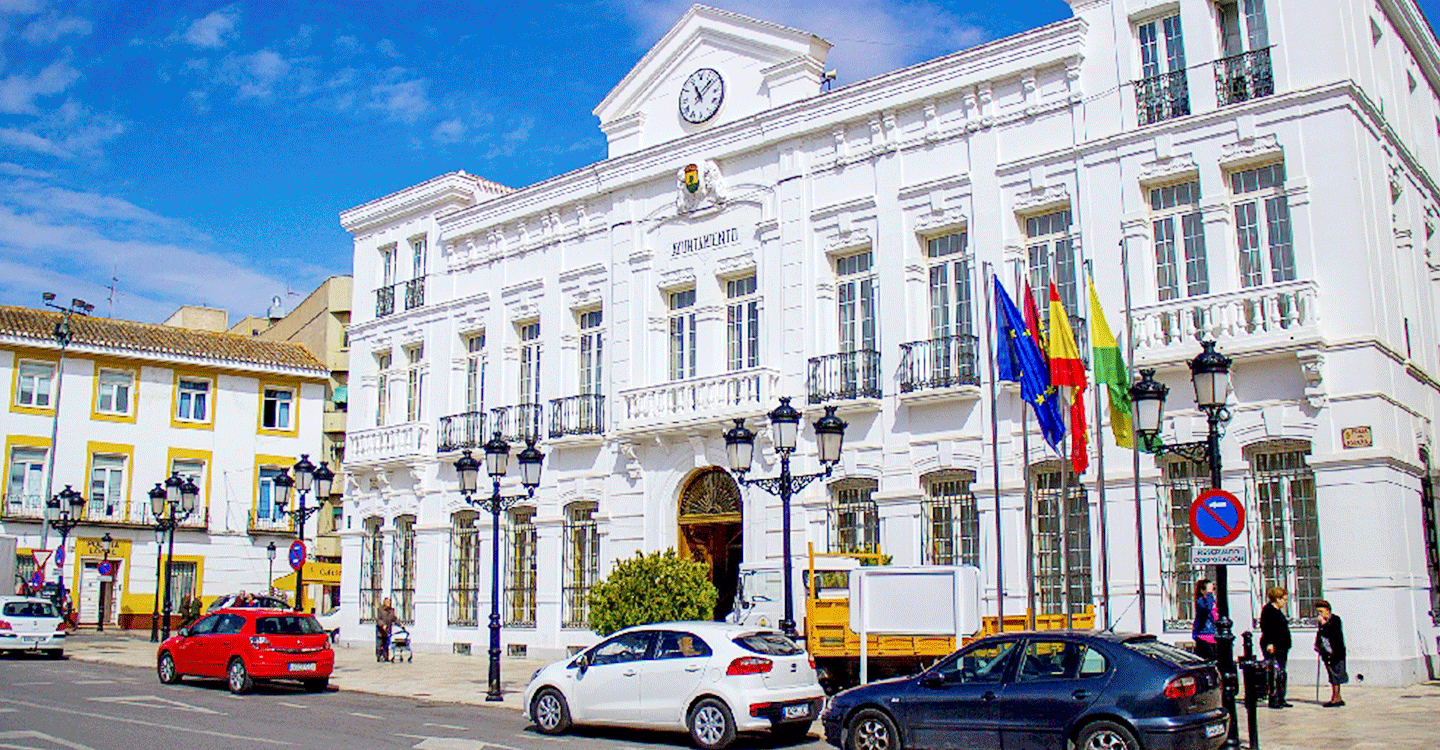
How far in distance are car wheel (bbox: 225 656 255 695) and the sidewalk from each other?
186cm

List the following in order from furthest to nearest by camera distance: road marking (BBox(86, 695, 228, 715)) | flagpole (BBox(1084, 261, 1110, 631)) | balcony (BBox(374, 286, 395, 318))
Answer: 1. balcony (BBox(374, 286, 395, 318))
2. flagpole (BBox(1084, 261, 1110, 631))
3. road marking (BBox(86, 695, 228, 715))

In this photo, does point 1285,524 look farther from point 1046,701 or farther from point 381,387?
point 381,387

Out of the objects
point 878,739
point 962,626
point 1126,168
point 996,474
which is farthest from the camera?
point 1126,168

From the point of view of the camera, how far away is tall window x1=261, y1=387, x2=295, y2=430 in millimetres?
46906

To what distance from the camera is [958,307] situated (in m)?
21.8

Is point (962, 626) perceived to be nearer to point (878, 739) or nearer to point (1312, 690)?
point (878, 739)

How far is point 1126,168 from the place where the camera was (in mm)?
19859

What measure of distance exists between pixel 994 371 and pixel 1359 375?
5305 mm

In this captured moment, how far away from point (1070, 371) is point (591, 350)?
12.4 metres

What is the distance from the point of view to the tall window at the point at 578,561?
86.7ft

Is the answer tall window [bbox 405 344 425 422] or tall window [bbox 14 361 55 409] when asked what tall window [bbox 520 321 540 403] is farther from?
tall window [bbox 14 361 55 409]

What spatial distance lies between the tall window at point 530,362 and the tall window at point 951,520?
414 inches

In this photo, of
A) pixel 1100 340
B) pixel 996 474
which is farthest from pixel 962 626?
pixel 1100 340

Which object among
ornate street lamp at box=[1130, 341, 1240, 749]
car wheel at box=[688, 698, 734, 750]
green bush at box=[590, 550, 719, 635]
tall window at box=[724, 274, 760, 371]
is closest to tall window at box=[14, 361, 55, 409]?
tall window at box=[724, 274, 760, 371]
